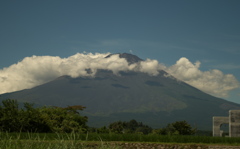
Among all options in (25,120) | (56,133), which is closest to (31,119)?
(25,120)

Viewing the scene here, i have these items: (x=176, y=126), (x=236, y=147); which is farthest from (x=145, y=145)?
(x=176, y=126)

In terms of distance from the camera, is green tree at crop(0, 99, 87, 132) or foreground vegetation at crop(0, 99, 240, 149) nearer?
foreground vegetation at crop(0, 99, 240, 149)

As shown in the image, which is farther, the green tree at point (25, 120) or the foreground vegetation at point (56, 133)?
the green tree at point (25, 120)

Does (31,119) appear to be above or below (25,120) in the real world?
above

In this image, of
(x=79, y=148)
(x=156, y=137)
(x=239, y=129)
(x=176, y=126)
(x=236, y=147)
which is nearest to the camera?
(x=79, y=148)

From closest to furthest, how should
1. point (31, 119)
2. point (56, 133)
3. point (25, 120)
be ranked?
point (56, 133)
point (25, 120)
point (31, 119)

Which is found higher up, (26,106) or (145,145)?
(26,106)

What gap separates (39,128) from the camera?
3158 cm

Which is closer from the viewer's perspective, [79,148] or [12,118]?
[79,148]

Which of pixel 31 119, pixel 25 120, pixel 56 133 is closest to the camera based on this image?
pixel 56 133

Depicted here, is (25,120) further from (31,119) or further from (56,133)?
(56,133)

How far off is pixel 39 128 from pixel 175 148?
50.2ft

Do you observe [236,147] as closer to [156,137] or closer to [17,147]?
[156,137]

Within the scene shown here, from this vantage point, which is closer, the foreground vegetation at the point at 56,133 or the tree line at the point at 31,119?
the foreground vegetation at the point at 56,133
